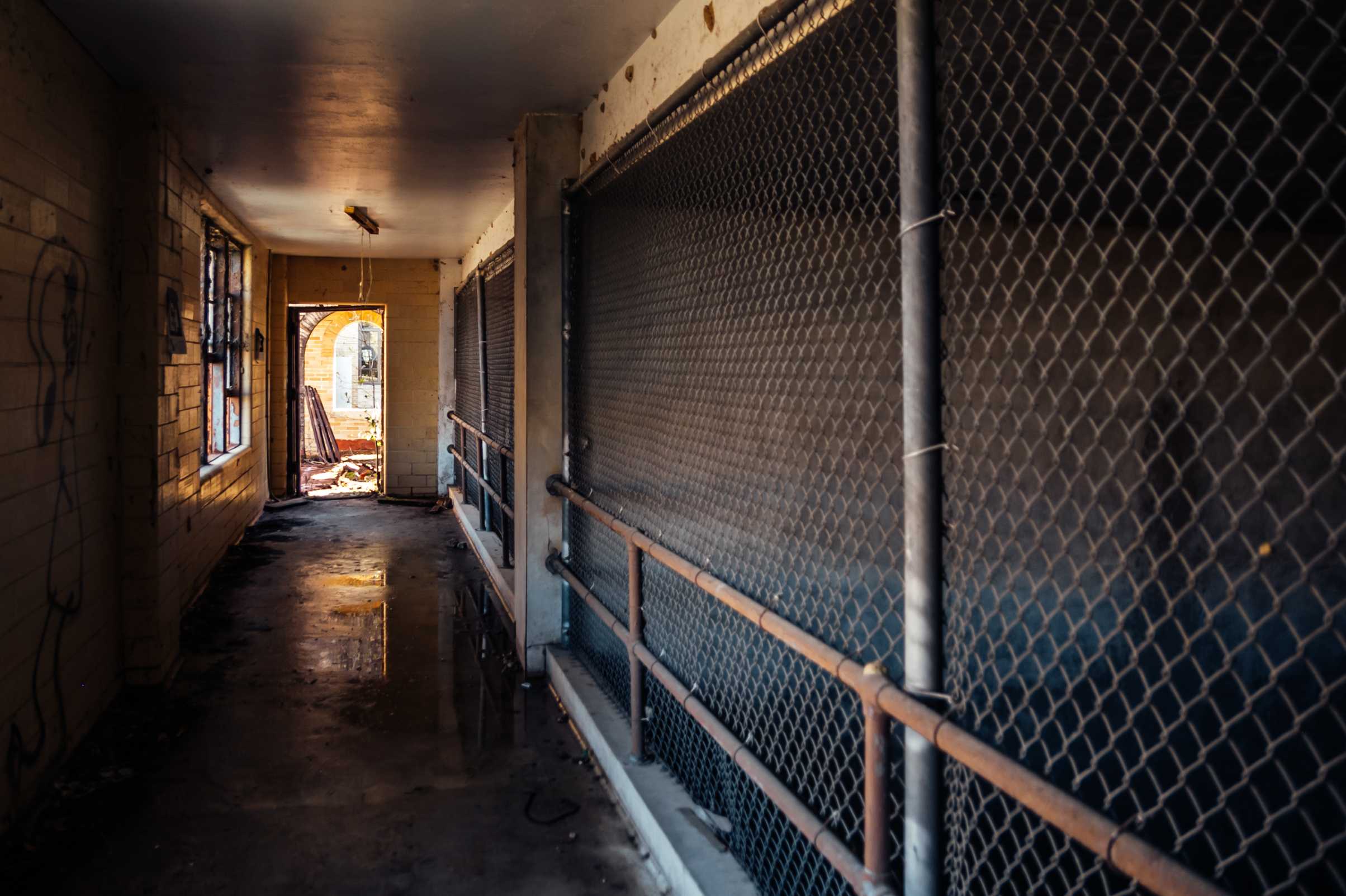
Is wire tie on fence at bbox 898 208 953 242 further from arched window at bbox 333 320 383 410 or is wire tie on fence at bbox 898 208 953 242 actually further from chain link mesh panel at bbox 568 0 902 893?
arched window at bbox 333 320 383 410

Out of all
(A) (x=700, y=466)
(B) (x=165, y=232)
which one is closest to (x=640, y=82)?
(A) (x=700, y=466)

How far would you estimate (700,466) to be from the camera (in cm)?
311

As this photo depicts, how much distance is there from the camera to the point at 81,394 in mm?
3822

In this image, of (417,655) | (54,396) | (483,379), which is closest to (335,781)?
(417,655)

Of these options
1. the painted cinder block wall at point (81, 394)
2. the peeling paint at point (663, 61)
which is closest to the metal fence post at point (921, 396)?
the peeling paint at point (663, 61)

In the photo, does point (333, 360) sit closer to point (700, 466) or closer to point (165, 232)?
point (165, 232)

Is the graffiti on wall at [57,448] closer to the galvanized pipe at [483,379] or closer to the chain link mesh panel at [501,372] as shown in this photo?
the chain link mesh panel at [501,372]

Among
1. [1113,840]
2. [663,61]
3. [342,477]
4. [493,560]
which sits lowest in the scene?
[342,477]

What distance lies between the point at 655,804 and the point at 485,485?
4584 mm

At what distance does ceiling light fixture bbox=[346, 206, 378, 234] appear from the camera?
7445 mm

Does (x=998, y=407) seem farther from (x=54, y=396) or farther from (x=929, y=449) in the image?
(x=54, y=396)

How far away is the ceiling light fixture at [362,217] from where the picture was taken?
7.45m

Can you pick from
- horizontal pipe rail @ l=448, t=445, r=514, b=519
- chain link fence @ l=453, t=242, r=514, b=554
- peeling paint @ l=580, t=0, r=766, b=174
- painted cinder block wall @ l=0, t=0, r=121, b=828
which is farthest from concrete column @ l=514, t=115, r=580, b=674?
painted cinder block wall @ l=0, t=0, r=121, b=828

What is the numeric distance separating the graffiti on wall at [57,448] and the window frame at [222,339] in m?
2.56
